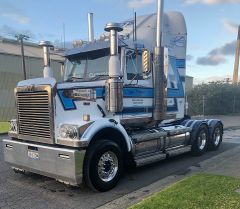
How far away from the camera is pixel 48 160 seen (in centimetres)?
614

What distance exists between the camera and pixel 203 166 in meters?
8.37

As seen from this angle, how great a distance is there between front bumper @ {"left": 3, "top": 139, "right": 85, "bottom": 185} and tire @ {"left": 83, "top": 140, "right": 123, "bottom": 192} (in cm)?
23

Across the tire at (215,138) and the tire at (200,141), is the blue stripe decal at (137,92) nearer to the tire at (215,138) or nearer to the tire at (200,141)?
the tire at (200,141)

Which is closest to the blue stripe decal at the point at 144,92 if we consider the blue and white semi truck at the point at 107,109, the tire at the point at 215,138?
the blue and white semi truck at the point at 107,109

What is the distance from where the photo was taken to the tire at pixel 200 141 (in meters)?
9.77

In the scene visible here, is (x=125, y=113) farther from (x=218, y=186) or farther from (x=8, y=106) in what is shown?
(x=8, y=106)

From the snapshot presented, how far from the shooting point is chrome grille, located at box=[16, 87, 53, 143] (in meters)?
6.28

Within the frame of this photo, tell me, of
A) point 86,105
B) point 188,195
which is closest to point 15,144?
point 86,105

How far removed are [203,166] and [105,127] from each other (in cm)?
330

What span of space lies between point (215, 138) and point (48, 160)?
647cm

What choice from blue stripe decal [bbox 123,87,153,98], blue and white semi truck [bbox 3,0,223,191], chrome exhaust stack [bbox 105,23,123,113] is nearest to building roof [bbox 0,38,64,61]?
blue and white semi truck [bbox 3,0,223,191]

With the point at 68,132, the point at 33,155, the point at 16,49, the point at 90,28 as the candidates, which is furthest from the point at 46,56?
the point at 16,49

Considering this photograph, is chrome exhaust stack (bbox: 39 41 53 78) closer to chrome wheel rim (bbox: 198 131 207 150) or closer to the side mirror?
the side mirror

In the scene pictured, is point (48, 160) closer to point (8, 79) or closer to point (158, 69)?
point (158, 69)
